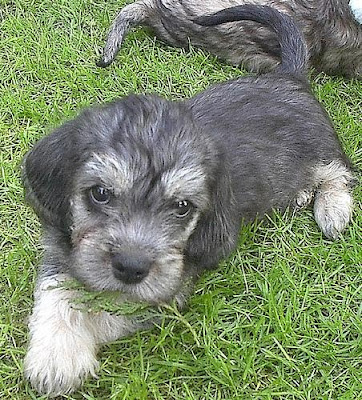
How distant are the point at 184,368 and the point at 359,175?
1747 millimetres

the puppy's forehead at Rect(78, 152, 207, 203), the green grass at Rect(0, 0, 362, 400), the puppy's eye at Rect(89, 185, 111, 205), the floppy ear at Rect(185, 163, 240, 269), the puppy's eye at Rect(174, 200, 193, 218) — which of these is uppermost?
the puppy's forehead at Rect(78, 152, 207, 203)

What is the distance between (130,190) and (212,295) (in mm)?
896

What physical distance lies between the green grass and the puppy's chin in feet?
1.17

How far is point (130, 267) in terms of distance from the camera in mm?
2812

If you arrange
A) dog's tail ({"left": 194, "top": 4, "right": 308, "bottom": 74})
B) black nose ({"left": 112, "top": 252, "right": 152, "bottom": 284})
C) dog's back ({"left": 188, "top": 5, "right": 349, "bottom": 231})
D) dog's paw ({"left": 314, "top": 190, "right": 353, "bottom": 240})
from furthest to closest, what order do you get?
1. dog's tail ({"left": 194, "top": 4, "right": 308, "bottom": 74})
2. dog's paw ({"left": 314, "top": 190, "right": 353, "bottom": 240})
3. dog's back ({"left": 188, "top": 5, "right": 349, "bottom": 231})
4. black nose ({"left": 112, "top": 252, "right": 152, "bottom": 284})

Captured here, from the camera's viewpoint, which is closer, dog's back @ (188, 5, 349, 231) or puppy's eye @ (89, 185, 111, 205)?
puppy's eye @ (89, 185, 111, 205)

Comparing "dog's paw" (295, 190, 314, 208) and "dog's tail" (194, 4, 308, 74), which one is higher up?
"dog's tail" (194, 4, 308, 74)

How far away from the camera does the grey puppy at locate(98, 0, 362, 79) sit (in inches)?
198

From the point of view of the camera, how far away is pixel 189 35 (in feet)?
16.8

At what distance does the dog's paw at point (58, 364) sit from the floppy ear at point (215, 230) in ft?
1.97

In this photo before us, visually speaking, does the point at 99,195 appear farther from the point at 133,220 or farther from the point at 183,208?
the point at 183,208

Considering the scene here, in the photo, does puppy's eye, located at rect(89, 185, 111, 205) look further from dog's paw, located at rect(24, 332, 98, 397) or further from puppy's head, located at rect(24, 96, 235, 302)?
dog's paw, located at rect(24, 332, 98, 397)

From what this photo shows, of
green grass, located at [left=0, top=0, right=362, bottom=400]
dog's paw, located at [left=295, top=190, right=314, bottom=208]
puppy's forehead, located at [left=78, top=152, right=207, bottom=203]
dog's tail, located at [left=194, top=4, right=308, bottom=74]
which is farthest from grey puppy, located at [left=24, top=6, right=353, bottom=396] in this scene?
dog's tail, located at [left=194, top=4, right=308, bottom=74]

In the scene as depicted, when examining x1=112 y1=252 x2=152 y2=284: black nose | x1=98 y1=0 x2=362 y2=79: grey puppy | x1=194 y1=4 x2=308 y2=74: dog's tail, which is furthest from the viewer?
x1=98 y1=0 x2=362 y2=79: grey puppy
